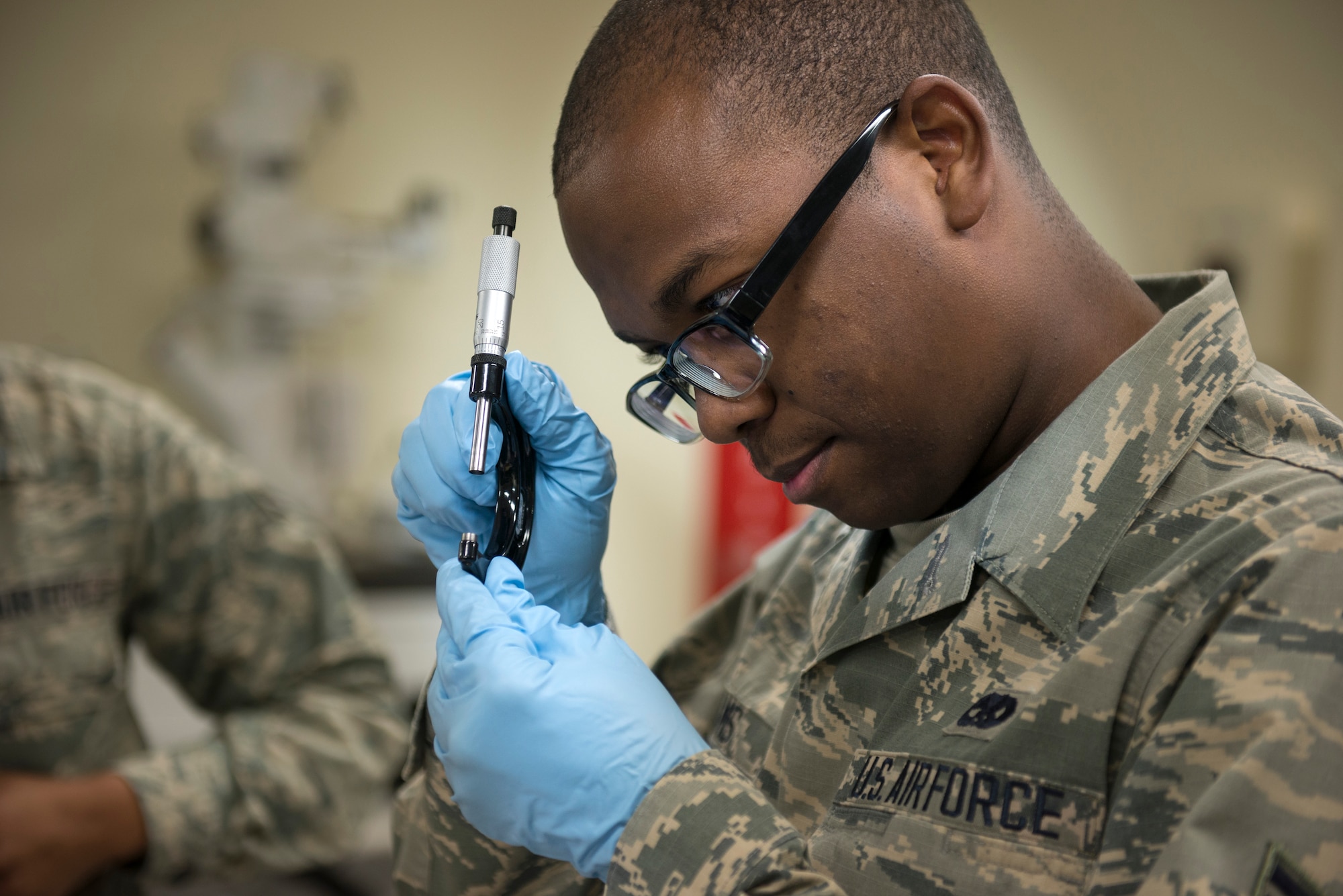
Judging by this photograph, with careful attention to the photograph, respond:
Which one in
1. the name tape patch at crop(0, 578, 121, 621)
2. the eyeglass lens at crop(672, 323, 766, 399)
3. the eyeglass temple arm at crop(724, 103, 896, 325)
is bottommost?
the name tape patch at crop(0, 578, 121, 621)

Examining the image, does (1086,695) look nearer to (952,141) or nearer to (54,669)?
(952,141)

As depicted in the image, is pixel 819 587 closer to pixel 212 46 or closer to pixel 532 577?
pixel 532 577

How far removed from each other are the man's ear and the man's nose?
223 millimetres

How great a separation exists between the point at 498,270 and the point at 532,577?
1.12 feet

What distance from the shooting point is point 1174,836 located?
1.92 feet

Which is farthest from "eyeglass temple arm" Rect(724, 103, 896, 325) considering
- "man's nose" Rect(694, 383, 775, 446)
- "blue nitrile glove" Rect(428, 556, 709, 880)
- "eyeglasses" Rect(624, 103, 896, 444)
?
"blue nitrile glove" Rect(428, 556, 709, 880)

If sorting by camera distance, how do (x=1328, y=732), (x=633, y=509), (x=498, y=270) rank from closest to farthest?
(x=1328, y=732) → (x=498, y=270) → (x=633, y=509)

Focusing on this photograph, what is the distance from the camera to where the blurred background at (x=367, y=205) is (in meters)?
2.53

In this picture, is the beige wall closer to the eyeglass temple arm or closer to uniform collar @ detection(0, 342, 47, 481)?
uniform collar @ detection(0, 342, 47, 481)

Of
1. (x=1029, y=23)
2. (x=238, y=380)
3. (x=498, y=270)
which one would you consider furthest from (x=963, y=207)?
(x=1029, y=23)

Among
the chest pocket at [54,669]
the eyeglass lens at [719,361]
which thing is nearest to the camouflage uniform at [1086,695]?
the eyeglass lens at [719,361]

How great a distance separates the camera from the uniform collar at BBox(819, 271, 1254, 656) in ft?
2.56

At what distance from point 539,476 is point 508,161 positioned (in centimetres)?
220

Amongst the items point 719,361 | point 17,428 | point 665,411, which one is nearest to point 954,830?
point 719,361
